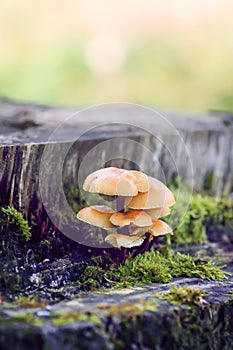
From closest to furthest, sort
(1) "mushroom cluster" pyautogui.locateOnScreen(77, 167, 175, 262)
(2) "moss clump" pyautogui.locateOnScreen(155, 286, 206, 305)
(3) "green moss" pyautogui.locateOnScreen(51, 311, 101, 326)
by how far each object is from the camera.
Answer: (3) "green moss" pyautogui.locateOnScreen(51, 311, 101, 326) → (2) "moss clump" pyautogui.locateOnScreen(155, 286, 206, 305) → (1) "mushroom cluster" pyautogui.locateOnScreen(77, 167, 175, 262)

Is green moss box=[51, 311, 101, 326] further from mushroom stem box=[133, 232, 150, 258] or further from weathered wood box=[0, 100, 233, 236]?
weathered wood box=[0, 100, 233, 236]

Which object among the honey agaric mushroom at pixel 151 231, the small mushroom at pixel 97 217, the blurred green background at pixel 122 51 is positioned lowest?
the honey agaric mushroom at pixel 151 231

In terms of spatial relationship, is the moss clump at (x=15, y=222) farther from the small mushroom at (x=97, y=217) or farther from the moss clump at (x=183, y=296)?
the moss clump at (x=183, y=296)

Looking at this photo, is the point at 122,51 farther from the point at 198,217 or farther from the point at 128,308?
the point at 128,308

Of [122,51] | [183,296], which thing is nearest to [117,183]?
[183,296]

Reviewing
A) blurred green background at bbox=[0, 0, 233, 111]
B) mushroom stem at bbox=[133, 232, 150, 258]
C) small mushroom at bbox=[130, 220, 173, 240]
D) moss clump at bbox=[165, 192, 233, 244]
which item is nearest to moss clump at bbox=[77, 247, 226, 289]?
mushroom stem at bbox=[133, 232, 150, 258]

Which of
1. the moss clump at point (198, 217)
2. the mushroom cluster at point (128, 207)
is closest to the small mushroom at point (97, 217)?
the mushroom cluster at point (128, 207)

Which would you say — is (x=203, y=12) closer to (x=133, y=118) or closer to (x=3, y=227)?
(x=133, y=118)
